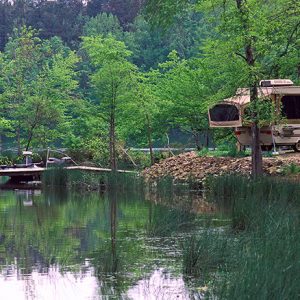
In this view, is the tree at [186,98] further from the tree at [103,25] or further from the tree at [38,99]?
the tree at [103,25]

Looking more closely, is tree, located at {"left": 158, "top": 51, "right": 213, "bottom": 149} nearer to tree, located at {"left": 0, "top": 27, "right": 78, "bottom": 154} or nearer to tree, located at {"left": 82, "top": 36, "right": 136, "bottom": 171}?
tree, located at {"left": 82, "top": 36, "right": 136, "bottom": 171}

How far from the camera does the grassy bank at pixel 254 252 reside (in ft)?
21.1

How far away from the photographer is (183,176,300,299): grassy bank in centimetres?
643

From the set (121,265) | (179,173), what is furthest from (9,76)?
(121,265)

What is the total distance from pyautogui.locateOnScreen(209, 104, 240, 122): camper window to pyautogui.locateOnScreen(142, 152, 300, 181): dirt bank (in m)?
1.08

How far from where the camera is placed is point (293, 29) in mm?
16938

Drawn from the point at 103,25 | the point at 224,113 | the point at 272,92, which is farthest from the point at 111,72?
the point at 103,25

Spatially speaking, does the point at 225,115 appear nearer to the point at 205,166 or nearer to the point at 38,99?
the point at 205,166

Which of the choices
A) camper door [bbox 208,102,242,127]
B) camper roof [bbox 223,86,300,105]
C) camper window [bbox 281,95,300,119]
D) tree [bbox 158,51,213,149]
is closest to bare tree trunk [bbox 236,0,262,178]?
camper roof [bbox 223,86,300,105]

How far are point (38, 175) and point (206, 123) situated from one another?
5849 mm

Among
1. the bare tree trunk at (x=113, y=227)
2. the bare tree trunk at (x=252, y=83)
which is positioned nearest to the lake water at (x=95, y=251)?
the bare tree trunk at (x=113, y=227)

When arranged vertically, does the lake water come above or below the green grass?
below

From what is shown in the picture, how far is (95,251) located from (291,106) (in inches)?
460

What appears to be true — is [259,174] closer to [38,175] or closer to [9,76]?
[38,175]
